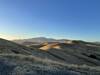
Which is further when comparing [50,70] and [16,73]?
[50,70]

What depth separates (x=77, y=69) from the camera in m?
17.8

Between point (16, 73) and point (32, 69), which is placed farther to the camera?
point (32, 69)

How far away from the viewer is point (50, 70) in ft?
51.2

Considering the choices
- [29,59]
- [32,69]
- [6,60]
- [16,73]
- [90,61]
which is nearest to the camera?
[16,73]

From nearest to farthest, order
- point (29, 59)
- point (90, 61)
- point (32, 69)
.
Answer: point (32, 69) < point (29, 59) < point (90, 61)

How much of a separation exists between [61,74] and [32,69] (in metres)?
1.90

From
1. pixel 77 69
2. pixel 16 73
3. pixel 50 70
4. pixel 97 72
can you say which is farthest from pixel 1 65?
pixel 97 72

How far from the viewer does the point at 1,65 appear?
16.0 metres

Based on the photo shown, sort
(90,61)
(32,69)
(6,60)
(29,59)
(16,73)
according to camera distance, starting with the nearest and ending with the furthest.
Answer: (16,73)
(32,69)
(6,60)
(29,59)
(90,61)

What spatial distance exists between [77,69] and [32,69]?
407cm

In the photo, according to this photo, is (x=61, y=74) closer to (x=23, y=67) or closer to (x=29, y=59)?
(x=23, y=67)

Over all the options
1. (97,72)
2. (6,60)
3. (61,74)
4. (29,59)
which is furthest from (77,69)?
(6,60)

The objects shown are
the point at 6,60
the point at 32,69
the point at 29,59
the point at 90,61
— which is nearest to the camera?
the point at 32,69

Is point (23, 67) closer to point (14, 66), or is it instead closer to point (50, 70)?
point (14, 66)
